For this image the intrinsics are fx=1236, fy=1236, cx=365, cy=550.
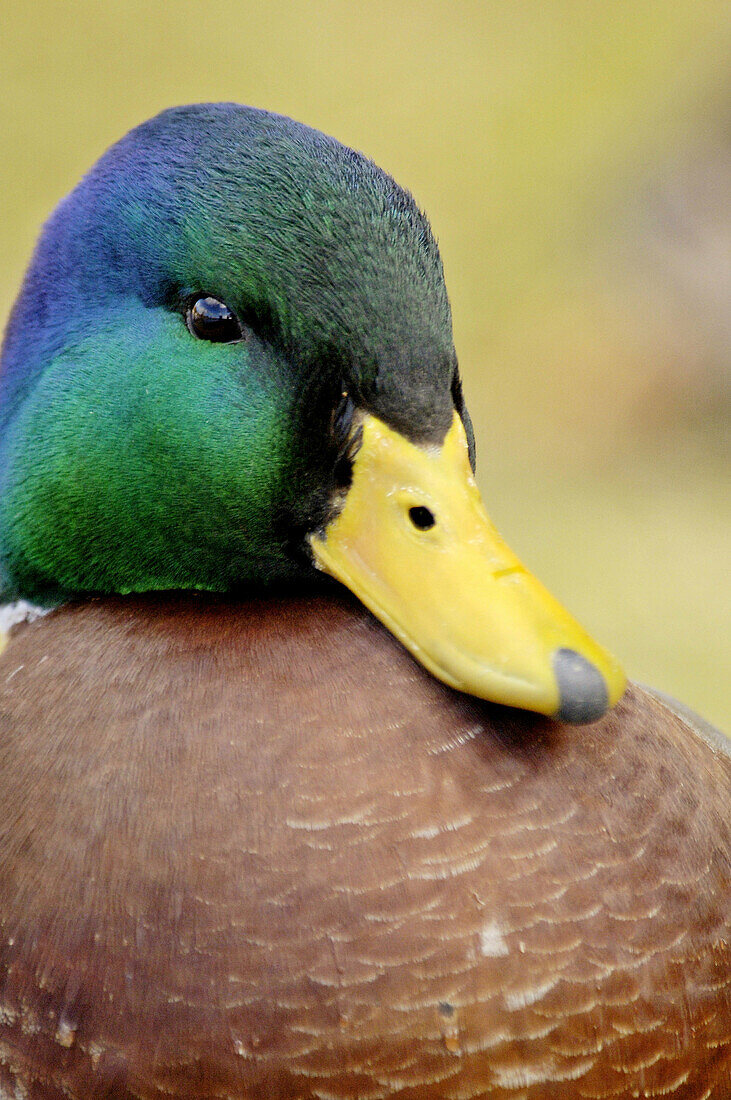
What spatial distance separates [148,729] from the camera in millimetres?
1073

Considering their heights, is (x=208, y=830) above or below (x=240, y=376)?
below

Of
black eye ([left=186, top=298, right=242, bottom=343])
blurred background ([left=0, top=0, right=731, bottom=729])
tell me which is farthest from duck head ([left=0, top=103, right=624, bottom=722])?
blurred background ([left=0, top=0, right=731, bottom=729])

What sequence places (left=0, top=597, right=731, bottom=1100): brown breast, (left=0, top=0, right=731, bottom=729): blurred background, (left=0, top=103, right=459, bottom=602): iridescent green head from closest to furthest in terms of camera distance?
(left=0, top=597, right=731, bottom=1100): brown breast → (left=0, top=103, right=459, bottom=602): iridescent green head → (left=0, top=0, right=731, bottom=729): blurred background

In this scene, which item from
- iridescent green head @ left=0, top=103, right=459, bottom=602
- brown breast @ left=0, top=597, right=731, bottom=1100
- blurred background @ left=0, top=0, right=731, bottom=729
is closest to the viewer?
brown breast @ left=0, top=597, right=731, bottom=1100

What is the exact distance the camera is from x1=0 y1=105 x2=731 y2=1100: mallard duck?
98cm

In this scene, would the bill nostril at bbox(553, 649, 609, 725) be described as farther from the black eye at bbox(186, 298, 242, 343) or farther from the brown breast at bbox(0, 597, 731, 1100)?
the black eye at bbox(186, 298, 242, 343)

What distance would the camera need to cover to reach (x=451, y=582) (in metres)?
1.06

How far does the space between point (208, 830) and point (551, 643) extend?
0.32 metres

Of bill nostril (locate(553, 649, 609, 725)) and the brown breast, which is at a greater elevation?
bill nostril (locate(553, 649, 609, 725))

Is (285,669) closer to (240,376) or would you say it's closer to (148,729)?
(148,729)

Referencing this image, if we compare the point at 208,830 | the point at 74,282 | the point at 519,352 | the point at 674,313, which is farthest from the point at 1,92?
the point at 208,830

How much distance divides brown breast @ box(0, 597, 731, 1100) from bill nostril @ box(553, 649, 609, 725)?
0.09 metres

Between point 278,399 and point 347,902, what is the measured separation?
432 mm

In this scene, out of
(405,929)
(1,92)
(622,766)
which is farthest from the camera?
(1,92)
